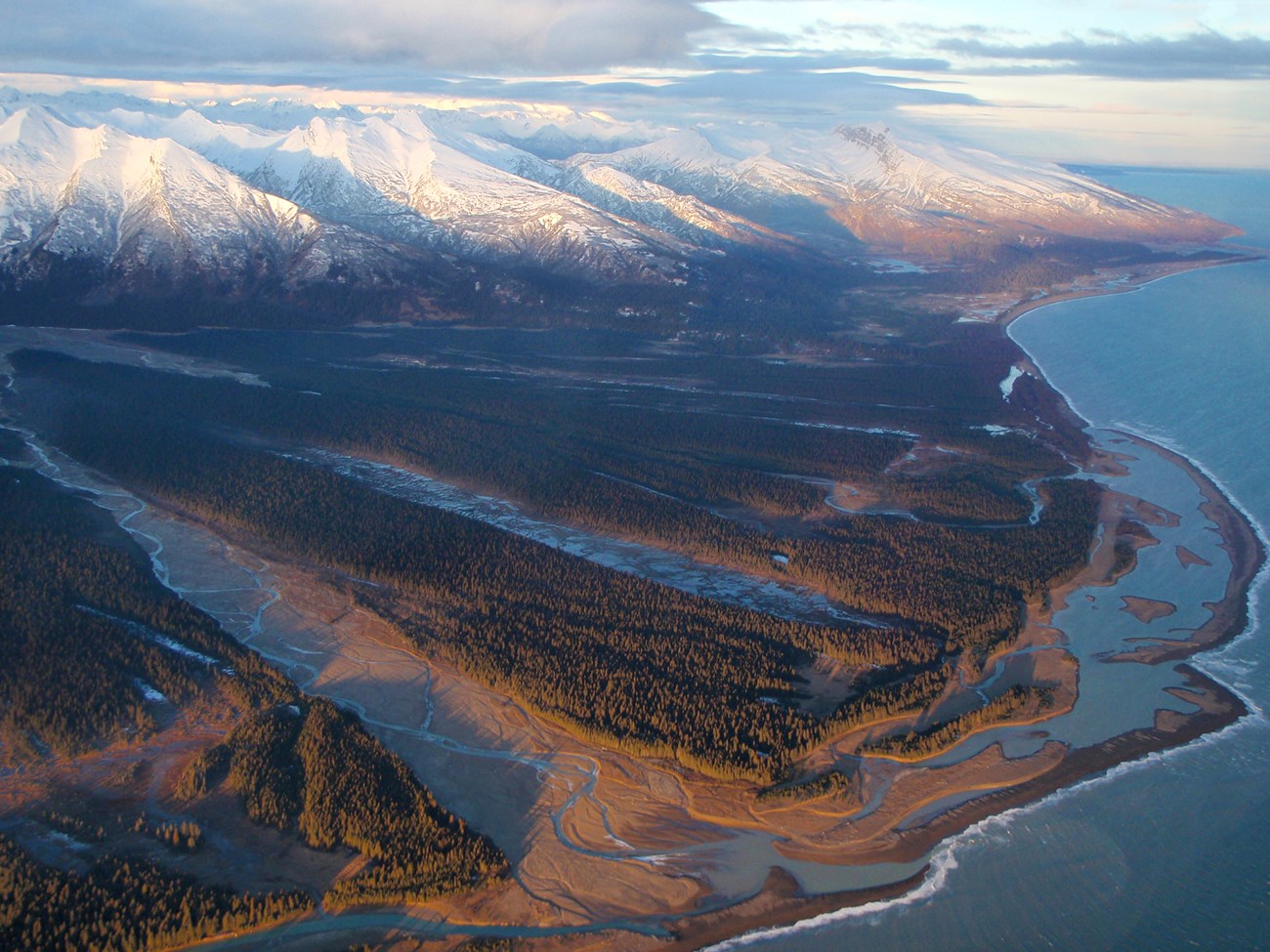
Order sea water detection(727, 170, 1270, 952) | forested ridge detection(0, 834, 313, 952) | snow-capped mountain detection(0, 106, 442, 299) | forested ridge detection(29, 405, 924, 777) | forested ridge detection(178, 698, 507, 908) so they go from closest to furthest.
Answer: forested ridge detection(0, 834, 313, 952) < sea water detection(727, 170, 1270, 952) < forested ridge detection(178, 698, 507, 908) < forested ridge detection(29, 405, 924, 777) < snow-capped mountain detection(0, 106, 442, 299)

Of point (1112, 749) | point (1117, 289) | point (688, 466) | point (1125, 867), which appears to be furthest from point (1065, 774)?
point (1117, 289)

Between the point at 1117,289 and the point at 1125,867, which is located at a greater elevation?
the point at 1117,289

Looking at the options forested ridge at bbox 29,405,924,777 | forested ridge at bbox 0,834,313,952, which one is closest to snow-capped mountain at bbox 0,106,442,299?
forested ridge at bbox 29,405,924,777

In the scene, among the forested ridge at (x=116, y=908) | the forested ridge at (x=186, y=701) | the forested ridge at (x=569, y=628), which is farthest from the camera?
the forested ridge at (x=569, y=628)

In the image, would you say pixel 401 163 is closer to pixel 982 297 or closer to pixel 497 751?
pixel 982 297

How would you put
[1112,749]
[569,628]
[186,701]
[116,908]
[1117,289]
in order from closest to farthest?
[116,908]
[1112,749]
[186,701]
[569,628]
[1117,289]

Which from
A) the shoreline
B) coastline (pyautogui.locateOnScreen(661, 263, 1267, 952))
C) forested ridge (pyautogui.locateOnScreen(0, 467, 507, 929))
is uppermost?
the shoreline

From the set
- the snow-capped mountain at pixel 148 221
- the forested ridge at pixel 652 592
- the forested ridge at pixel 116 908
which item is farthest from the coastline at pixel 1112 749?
the snow-capped mountain at pixel 148 221

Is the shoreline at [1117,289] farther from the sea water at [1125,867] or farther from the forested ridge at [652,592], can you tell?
the sea water at [1125,867]

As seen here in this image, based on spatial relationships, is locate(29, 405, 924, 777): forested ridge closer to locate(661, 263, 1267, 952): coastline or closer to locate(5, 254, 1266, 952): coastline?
locate(5, 254, 1266, 952): coastline

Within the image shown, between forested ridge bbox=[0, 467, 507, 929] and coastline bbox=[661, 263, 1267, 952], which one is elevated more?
coastline bbox=[661, 263, 1267, 952]

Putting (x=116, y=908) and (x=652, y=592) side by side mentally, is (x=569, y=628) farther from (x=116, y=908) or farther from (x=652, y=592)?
(x=116, y=908)

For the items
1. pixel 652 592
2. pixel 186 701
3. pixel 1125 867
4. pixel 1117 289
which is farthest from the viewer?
pixel 1117 289

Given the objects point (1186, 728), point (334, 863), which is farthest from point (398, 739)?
point (1186, 728)
